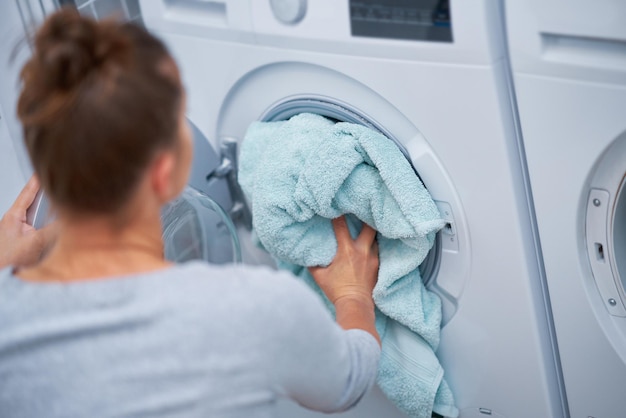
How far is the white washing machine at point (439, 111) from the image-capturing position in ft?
2.79

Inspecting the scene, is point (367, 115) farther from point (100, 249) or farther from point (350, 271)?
point (100, 249)

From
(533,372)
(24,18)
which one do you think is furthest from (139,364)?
(24,18)

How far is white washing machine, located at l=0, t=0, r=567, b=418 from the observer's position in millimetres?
852

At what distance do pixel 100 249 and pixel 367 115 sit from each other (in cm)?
44

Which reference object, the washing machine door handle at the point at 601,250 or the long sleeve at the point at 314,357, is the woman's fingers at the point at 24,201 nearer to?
the long sleeve at the point at 314,357

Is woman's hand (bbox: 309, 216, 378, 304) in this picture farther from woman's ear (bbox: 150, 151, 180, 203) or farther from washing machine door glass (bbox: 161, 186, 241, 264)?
woman's ear (bbox: 150, 151, 180, 203)

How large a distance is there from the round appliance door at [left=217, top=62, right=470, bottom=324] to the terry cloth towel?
16 millimetres

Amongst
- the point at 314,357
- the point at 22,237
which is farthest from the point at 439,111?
the point at 22,237

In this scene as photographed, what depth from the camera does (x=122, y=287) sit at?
62 centimetres

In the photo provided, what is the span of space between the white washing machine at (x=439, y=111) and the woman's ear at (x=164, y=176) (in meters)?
0.36

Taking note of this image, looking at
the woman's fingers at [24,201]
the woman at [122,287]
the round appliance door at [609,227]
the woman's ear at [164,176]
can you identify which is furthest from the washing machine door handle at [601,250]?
the woman's fingers at [24,201]

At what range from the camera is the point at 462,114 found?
2.85 feet

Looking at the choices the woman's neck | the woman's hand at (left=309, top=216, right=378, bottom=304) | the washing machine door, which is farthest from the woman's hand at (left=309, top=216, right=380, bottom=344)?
the woman's neck

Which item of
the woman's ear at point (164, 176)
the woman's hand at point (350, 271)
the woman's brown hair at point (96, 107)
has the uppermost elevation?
the woman's brown hair at point (96, 107)
